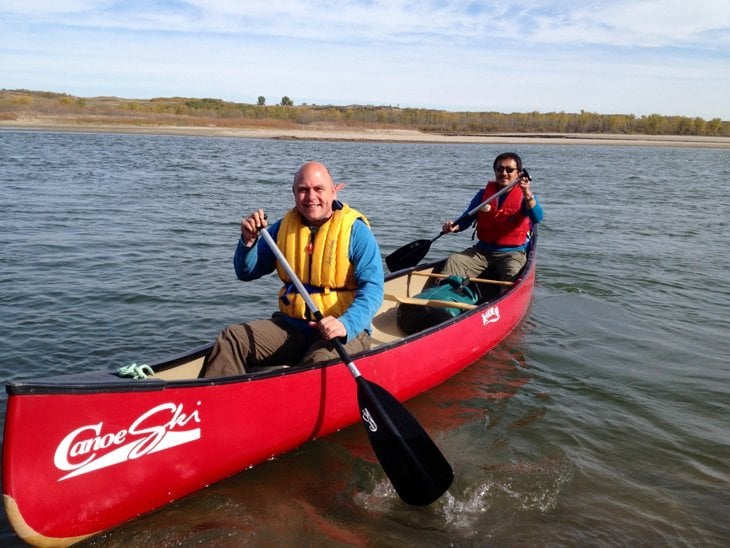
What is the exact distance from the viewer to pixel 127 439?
3.07 meters

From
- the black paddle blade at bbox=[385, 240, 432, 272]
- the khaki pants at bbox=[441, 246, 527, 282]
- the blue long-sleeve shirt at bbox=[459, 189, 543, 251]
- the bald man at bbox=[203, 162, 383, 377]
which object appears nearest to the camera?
the bald man at bbox=[203, 162, 383, 377]

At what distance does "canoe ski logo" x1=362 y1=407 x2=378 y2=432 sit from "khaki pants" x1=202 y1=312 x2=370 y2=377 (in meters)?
0.40

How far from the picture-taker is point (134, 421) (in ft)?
10.0

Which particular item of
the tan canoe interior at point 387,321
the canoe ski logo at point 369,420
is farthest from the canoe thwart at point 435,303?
the canoe ski logo at point 369,420

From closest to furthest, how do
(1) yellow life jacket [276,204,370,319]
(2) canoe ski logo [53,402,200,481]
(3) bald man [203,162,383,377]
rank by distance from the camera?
(2) canoe ski logo [53,402,200,481]
(3) bald man [203,162,383,377]
(1) yellow life jacket [276,204,370,319]

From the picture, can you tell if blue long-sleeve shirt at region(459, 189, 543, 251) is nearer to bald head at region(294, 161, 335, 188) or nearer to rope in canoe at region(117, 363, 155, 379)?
bald head at region(294, 161, 335, 188)

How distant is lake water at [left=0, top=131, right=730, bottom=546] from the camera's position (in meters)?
3.58

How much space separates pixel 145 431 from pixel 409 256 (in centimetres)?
448

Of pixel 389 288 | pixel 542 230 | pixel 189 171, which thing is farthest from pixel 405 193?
pixel 389 288

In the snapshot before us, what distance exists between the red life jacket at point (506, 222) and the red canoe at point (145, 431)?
275 cm

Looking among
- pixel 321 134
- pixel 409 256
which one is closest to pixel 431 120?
pixel 321 134

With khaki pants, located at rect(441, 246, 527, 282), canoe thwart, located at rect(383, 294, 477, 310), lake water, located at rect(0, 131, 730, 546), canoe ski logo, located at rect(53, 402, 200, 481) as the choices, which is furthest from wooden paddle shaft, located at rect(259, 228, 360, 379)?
khaki pants, located at rect(441, 246, 527, 282)

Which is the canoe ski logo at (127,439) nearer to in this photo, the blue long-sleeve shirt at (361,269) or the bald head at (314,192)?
the blue long-sleeve shirt at (361,269)

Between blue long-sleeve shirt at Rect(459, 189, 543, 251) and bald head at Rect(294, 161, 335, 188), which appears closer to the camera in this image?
bald head at Rect(294, 161, 335, 188)
